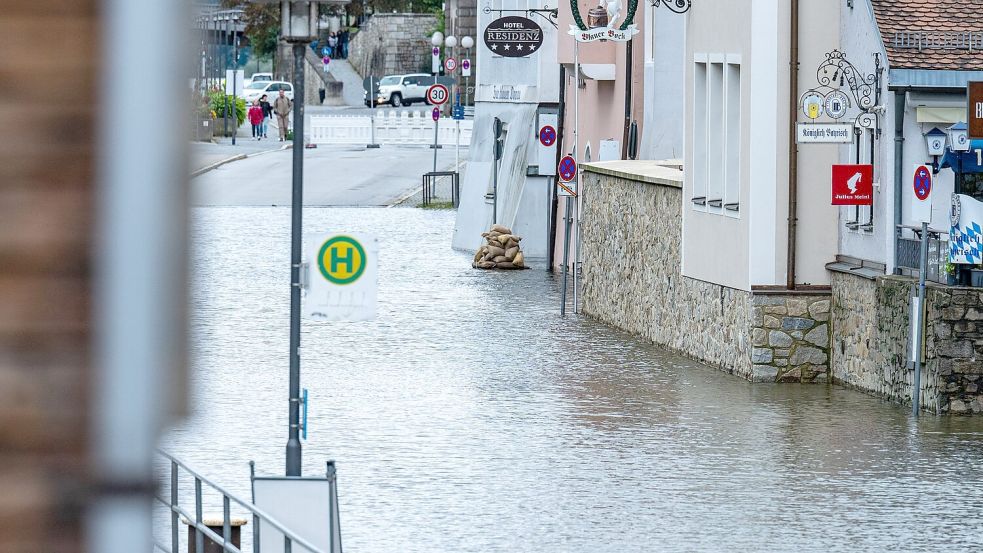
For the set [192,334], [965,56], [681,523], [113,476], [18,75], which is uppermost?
[965,56]

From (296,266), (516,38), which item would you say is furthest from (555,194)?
(296,266)

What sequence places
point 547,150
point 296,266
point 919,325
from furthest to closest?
1. point 547,150
2. point 919,325
3. point 296,266

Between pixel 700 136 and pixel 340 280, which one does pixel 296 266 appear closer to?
pixel 340 280

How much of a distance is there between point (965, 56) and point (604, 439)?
5.24 meters

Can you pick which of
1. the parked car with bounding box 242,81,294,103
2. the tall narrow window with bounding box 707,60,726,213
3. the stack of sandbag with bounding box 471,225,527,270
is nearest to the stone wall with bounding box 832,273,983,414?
the tall narrow window with bounding box 707,60,726,213

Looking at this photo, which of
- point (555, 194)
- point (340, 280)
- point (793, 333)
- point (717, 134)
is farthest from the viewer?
point (555, 194)

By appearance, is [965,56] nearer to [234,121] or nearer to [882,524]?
[882,524]

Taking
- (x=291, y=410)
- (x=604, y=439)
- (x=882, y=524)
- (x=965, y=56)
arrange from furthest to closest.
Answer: (x=965, y=56)
(x=604, y=439)
(x=882, y=524)
(x=291, y=410)

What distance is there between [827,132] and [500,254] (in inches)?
656

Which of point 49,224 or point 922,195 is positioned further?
point 922,195

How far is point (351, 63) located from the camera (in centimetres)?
9425

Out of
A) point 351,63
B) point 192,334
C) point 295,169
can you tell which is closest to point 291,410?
point 295,169

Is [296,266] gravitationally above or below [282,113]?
below

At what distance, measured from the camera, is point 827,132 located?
1797 centimetres
